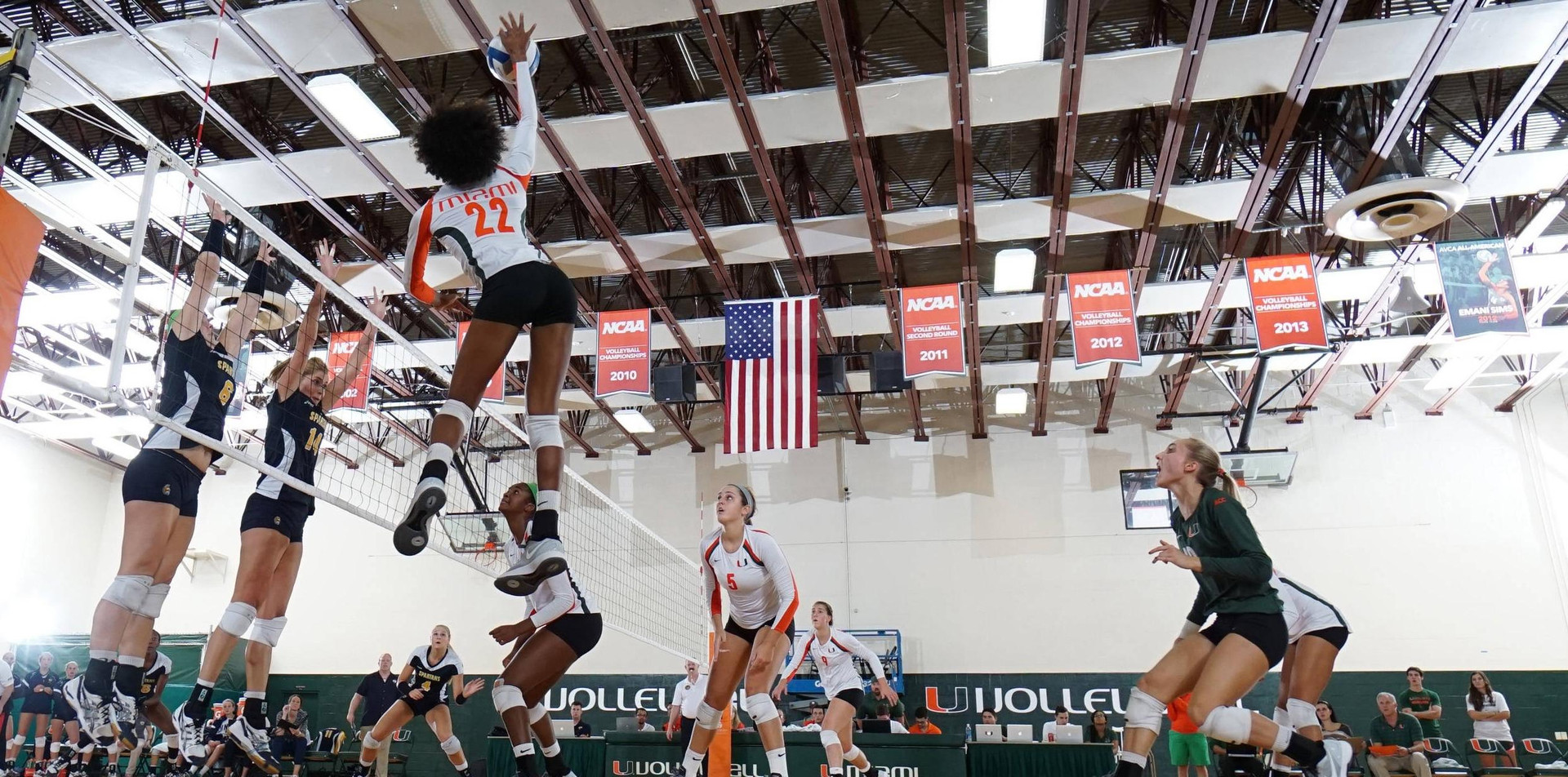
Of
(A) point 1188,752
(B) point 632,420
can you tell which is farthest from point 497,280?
(B) point 632,420

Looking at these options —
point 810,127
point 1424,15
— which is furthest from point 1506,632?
point 810,127

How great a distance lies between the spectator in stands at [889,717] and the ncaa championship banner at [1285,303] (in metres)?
6.64

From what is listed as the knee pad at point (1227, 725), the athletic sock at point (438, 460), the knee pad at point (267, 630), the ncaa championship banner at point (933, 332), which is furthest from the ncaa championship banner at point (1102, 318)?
the athletic sock at point (438, 460)

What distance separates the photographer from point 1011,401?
58.5 feet

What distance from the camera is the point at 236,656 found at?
18.9 m

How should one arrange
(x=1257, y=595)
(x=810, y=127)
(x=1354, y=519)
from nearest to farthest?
(x=1257, y=595), (x=810, y=127), (x=1354, y=519)

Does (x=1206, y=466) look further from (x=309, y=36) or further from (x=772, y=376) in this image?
(x=309, y=36)

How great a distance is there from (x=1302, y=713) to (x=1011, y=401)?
11819 mm

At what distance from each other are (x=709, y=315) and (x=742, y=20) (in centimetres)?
660

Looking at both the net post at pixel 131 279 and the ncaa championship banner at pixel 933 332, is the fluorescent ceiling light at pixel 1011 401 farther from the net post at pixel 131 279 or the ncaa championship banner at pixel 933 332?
the net post at pixel 131 279

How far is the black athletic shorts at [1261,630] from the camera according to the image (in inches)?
186

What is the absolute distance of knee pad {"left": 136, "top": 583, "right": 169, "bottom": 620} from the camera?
498 centimetres

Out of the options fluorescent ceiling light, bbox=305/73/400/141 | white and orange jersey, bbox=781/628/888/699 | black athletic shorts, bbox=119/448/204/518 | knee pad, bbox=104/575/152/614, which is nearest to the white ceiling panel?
fluorescent ceiling light, bbox=305/73/400/141

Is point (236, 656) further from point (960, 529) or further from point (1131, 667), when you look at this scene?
point (1131, 667)
